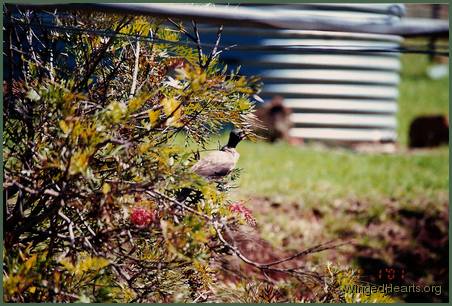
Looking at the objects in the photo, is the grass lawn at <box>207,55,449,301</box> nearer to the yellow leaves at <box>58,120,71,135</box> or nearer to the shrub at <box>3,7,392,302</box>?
the shrub at <box>3,7,392,302</box>

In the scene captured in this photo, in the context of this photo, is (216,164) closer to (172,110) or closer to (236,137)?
(236,137)

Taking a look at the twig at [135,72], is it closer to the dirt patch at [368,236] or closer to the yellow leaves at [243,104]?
the yellow leaves at [243,104]

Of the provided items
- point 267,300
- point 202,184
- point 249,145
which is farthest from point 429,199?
point 202,184

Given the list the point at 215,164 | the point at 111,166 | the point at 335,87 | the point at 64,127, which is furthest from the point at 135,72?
the point at 335,87

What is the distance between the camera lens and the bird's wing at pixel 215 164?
3.10 m

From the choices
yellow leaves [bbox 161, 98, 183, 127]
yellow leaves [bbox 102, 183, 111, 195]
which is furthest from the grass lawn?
yellow leaves [bbox 102, 183, 111, 195]

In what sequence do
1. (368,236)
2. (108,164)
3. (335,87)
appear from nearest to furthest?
(108,164), (368,236), (335,87)

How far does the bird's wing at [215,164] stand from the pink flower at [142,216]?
0.33 metres

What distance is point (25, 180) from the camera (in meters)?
3.06

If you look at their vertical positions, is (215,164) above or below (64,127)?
below

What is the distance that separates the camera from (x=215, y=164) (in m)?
3.15

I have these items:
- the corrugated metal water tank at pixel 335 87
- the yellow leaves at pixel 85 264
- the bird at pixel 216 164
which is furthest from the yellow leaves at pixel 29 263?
the corrugated metal water tank at pixel 335 87

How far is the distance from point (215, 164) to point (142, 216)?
0.47 m

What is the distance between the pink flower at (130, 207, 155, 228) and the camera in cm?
281
